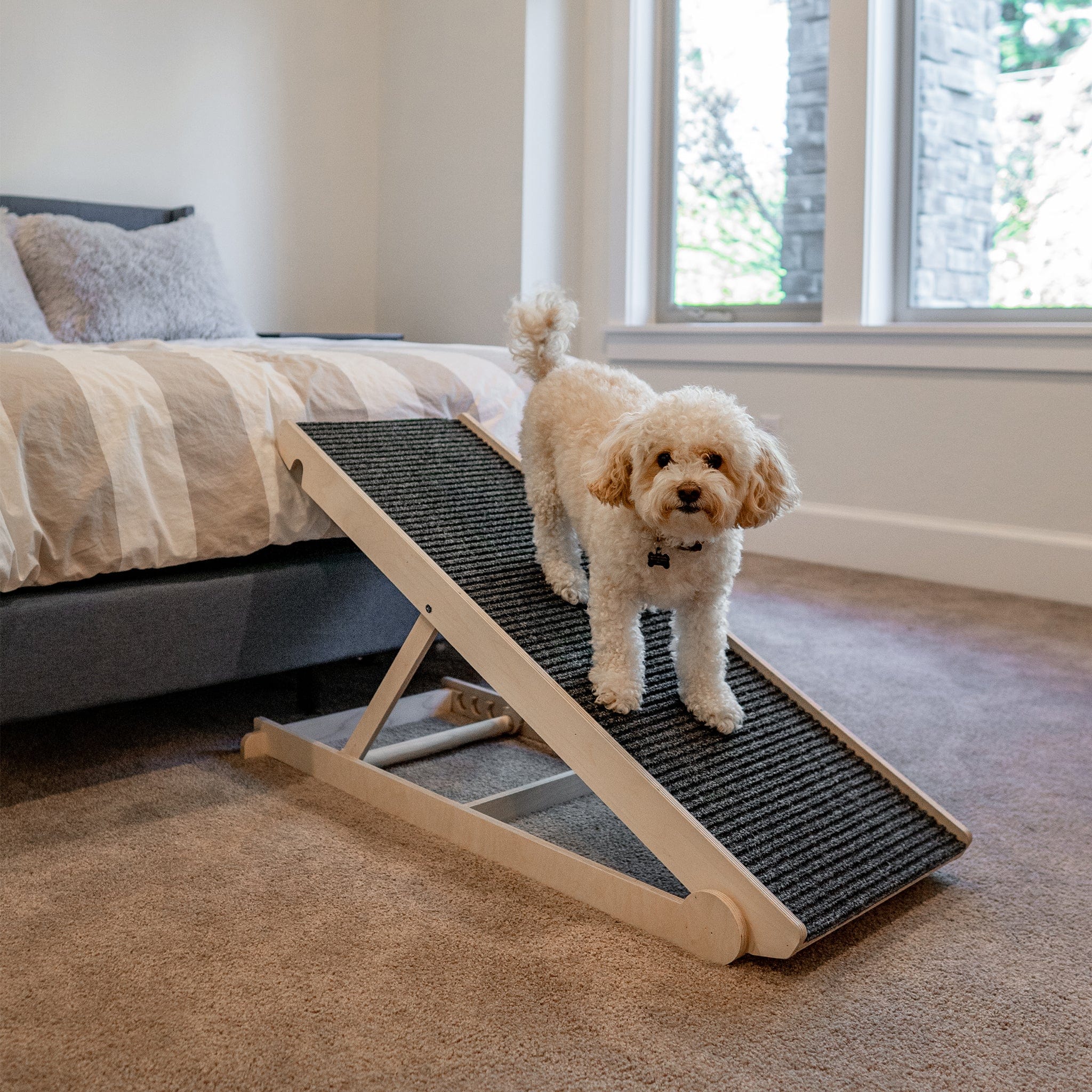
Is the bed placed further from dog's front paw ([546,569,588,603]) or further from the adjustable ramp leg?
dog's front paw ([546,569,588,603])

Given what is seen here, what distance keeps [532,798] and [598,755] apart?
0.35 m

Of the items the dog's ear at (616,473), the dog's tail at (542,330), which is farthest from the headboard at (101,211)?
the dog's ear at (616,473)

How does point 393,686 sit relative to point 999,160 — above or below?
below

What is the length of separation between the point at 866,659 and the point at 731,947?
153cm

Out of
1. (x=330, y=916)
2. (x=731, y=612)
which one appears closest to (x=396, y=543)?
(x=330, y=916)

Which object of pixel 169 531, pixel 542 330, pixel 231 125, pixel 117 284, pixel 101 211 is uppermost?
pixel 231 125

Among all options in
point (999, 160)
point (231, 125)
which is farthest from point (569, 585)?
point (231, 125)

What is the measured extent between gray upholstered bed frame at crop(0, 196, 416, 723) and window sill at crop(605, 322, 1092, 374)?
2.11 metres

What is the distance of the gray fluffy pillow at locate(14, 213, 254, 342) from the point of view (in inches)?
131

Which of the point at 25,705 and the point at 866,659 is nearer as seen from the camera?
the point at 25,705

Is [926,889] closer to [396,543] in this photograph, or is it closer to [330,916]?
[330,916]

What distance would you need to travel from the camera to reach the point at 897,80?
12.3ft

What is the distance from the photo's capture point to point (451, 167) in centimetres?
464

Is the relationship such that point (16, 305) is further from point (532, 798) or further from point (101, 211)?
point (532, 798)
